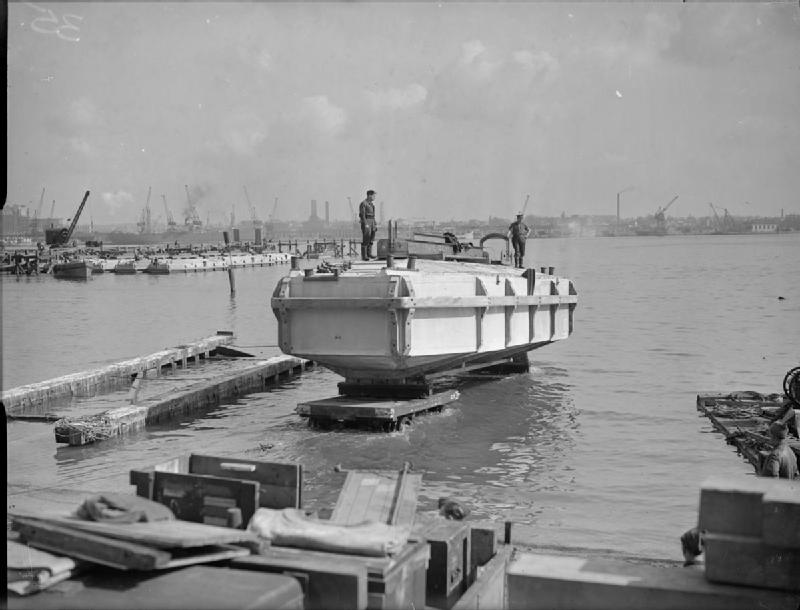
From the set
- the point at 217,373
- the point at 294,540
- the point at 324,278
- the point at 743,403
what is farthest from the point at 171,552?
the point at 217,373

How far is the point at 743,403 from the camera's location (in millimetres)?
17984

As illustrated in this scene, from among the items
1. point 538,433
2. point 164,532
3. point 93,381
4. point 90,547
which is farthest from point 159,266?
point 90,547

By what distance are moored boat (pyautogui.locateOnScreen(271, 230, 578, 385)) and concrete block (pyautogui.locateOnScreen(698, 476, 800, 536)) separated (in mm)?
8463

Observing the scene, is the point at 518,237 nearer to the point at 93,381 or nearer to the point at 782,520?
the point at 93,381

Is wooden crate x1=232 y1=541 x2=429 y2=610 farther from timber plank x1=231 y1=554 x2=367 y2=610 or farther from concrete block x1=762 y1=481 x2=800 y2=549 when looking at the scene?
concrete block x1=762 y1=481 x2=800 y2=549

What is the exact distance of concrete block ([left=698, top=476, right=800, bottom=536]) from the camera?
19.9ft

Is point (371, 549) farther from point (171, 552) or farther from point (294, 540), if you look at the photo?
point (171, 552)

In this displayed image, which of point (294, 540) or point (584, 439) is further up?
point (294, 540)

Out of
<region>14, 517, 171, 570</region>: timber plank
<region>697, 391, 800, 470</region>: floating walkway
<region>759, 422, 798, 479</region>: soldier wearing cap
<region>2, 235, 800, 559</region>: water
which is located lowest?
<region>2, 235, 800, 559</region>: water

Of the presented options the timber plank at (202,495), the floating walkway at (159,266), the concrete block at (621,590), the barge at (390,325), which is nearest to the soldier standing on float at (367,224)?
the barge at (390,325)

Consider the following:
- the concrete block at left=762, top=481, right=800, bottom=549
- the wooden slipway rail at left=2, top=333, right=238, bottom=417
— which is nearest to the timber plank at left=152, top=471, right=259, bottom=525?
the concrete block at left=762, top=481, right=800, bottom=549

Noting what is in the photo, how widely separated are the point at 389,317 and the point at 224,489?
810 cm

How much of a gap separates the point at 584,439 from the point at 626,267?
266 feet

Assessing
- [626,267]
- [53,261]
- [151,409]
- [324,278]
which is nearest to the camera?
[324,278]
